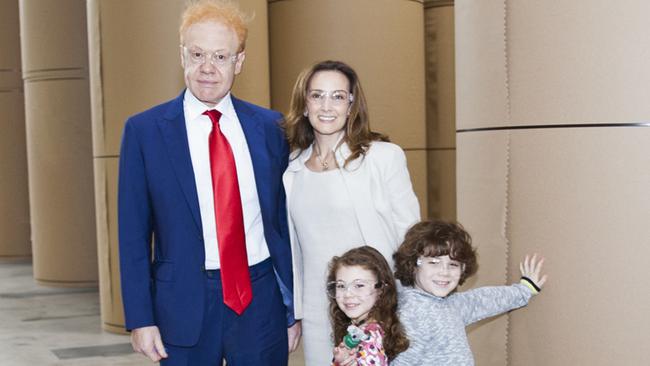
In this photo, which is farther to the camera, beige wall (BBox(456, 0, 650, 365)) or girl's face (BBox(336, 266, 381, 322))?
beige wall (BBox(456, 0, 650, 365))

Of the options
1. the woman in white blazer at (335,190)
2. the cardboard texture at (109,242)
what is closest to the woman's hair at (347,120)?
the woman in white blazer at (335,190)

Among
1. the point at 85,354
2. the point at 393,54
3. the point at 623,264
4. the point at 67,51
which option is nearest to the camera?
the point at 623,264

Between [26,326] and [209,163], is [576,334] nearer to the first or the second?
[209,163]

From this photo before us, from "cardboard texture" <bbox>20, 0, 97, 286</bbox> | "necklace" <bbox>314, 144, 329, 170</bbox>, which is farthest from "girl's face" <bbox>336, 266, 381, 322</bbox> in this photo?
"cardboard texture" <bbox>20, 0, 97, 286</bbox>

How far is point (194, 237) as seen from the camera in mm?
2770

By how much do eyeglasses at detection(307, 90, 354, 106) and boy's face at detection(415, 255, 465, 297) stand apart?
559 millimetres

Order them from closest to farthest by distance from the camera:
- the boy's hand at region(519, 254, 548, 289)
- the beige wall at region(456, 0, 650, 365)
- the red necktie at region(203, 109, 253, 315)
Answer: the red necktie at region(203, 109, 253, 315), the beige wall at region(456, 0, 650, 365), the boy's hand at region(519, 254, 548, 289)

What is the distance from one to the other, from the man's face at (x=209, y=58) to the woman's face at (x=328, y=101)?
27cm

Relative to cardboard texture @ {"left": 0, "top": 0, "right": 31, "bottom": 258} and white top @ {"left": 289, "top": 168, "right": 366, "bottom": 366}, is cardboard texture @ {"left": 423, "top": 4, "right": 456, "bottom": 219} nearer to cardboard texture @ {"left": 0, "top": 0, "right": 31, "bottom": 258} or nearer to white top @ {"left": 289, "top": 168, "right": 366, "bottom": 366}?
cardboard texture @ {"left": 0, "top": 0, "right": 31, "bottom": 258}

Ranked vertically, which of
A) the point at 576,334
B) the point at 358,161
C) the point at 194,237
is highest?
the point at 358,161

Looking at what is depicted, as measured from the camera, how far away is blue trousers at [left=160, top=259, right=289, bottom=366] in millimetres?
2795

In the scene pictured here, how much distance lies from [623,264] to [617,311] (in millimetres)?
163

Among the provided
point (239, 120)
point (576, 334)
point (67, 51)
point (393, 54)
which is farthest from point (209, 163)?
point (67, 51)

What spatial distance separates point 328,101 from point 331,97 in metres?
0.02
